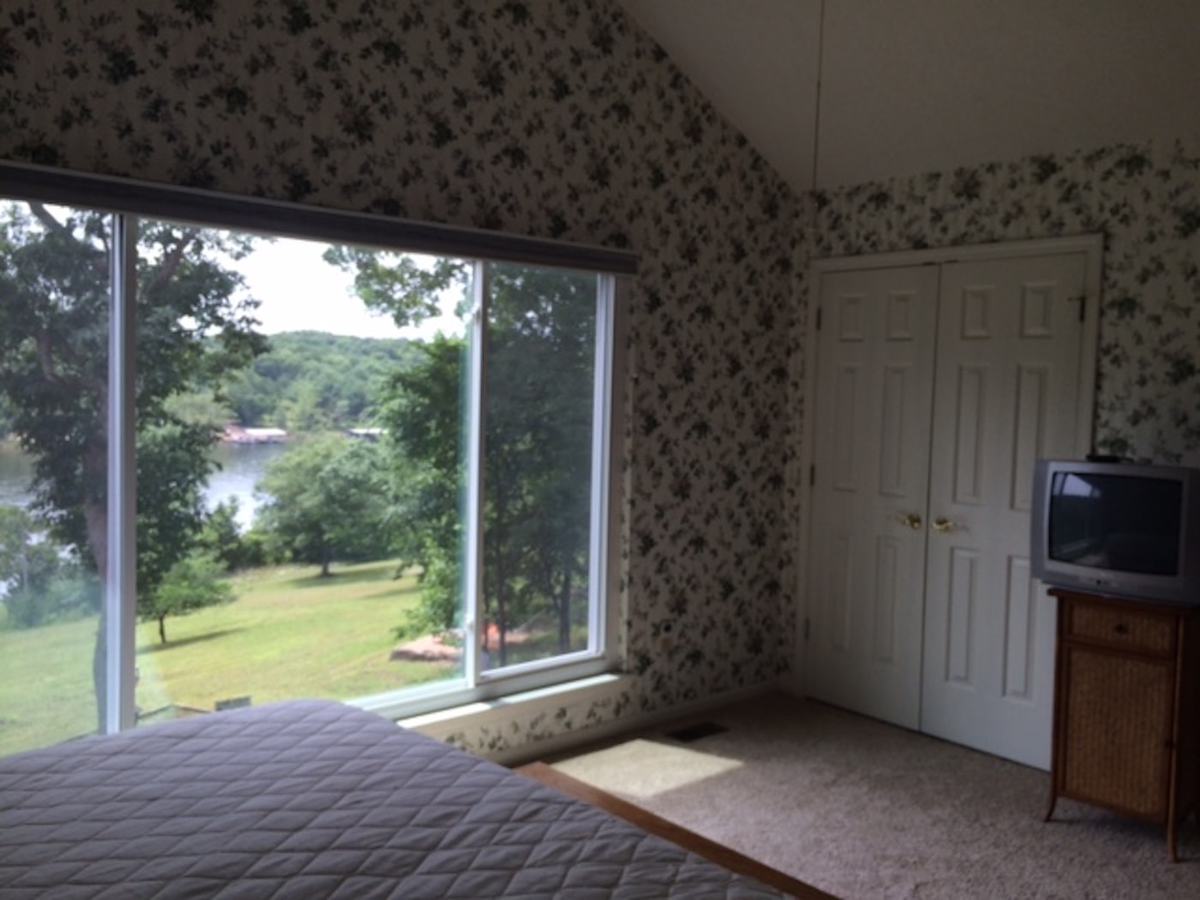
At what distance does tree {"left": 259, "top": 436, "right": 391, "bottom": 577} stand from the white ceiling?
218 centimetres

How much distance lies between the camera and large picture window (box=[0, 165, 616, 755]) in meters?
2.87

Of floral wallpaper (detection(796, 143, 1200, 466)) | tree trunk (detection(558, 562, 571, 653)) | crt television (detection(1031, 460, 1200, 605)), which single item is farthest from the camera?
tree trunk (detection(558, 562, 571, 653))

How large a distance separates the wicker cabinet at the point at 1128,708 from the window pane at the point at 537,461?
6.08 feet

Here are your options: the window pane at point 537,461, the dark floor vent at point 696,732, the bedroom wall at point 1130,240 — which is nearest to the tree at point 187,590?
the window pane at point 537,461

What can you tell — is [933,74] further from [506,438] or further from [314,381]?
[314,381]

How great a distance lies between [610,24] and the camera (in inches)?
160

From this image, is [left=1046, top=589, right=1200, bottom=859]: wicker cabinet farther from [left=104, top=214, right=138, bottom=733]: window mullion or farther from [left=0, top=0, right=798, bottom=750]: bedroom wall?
[left=104, top=214, right=138, bottom=733]: window mullion

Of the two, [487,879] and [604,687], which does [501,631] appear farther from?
[487,879]

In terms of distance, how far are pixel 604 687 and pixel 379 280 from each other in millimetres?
1886

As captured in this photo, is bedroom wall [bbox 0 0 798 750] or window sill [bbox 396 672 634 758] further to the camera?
window sill [bbox 396 672 634 758]

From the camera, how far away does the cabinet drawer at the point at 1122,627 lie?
10.6ft

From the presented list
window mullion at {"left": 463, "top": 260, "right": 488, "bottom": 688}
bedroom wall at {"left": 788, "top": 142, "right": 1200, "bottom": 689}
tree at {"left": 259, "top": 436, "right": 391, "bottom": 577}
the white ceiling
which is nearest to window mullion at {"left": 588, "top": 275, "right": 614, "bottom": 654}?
window mullion at {"left": 463, "top": 260, "right": 488, "bottom": 688}

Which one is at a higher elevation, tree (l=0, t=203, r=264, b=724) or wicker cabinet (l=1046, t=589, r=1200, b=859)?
tree (l=0, t=203, r=264, b=724)

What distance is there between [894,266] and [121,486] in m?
3.21
